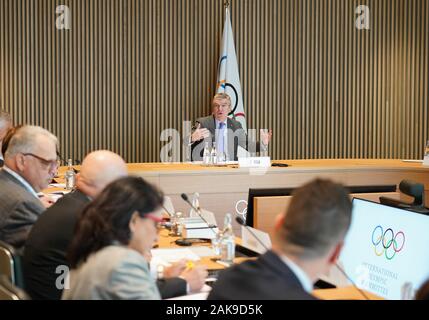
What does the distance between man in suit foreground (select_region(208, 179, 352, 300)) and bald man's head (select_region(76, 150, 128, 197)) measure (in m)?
1.41

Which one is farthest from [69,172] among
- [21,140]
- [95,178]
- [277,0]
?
[277,0]

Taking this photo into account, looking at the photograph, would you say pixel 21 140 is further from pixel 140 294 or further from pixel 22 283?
pixel 140 294

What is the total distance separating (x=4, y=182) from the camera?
332cm

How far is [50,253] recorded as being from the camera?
8.58 feet

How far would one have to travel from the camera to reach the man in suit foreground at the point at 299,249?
1609 millimetres

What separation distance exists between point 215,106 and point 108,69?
2.19 m

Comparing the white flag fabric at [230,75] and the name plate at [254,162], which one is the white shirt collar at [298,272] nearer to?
the name plate at [254,162]

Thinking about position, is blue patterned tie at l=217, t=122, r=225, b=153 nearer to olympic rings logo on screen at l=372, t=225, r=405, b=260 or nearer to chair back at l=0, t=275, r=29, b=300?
olympic rings logo on screen at l=372, t=225, r=405, b=260

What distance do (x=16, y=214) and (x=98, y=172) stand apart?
509 mm

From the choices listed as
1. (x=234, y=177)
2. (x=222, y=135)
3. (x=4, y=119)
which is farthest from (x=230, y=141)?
(x=4, y=119)

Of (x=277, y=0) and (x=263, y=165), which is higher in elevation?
(x=277, y=0)

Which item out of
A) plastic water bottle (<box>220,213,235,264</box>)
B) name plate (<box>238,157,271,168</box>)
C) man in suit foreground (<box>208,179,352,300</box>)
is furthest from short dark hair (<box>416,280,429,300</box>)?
name plate (<box>238,157,271,168</box>)

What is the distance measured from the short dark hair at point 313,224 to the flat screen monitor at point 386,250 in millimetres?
1134

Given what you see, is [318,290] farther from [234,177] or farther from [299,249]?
[234,177]
